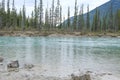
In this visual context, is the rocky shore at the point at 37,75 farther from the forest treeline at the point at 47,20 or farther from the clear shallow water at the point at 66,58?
Result: the forest treeline at the point at 47,20

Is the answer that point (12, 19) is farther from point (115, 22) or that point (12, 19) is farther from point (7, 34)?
point (115, 22)

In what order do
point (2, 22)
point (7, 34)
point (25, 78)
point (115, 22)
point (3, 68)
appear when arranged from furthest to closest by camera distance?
point (115, 22) < point (2, 22) < point (7, 34) < point (3, 68) < point (25, 78)

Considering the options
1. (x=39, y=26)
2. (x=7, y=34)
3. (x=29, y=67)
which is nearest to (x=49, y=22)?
(x=39, y=26)

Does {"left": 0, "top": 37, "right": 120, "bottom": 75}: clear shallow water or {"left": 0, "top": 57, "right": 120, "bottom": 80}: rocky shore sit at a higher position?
{"left": 0, "top": 57, "right": 120, "bottom": 80}: rocky shore

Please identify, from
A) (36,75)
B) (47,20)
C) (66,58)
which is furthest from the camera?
(47,20)

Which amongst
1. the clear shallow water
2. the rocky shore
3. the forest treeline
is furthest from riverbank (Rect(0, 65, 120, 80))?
the forest treeline

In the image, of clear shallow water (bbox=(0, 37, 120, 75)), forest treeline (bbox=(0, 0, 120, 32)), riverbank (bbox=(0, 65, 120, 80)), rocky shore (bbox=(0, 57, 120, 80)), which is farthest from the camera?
forest treeline (bbox=(0, 0, 120, 32))

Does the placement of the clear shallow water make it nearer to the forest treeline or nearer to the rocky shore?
the rocky shore

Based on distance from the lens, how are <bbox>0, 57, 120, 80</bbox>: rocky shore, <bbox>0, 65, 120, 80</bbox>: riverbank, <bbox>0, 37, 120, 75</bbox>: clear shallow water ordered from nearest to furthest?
<bbox>0, 57, 120, 80</bbox>: rocky shore
<bbox>0, 65, 120, 80</bbox>: riverbank
<bbox>0, 37, 120, 75</bbox>: clear shallow water

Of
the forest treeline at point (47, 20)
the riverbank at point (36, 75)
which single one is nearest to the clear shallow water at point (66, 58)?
the riverbank at point (36, 75)

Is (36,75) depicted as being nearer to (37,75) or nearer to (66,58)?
(37,75)

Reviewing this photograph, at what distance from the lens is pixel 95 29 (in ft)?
352

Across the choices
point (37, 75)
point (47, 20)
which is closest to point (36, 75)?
point (37, 75)

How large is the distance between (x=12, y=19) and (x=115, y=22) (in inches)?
1457
